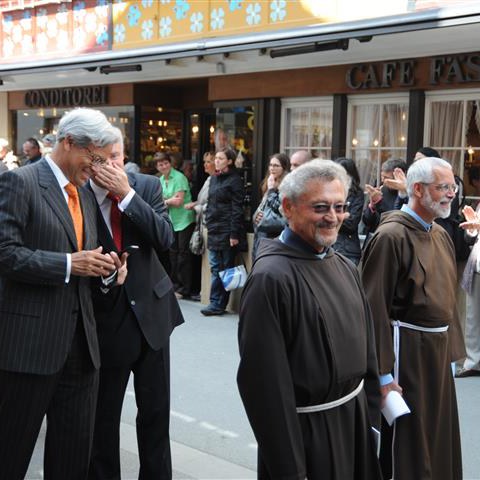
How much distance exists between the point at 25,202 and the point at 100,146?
0.40 meters

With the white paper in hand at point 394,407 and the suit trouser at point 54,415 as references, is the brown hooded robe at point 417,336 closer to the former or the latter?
the white paper in hand at point 394,407

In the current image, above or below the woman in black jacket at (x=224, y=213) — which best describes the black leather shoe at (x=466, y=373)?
below

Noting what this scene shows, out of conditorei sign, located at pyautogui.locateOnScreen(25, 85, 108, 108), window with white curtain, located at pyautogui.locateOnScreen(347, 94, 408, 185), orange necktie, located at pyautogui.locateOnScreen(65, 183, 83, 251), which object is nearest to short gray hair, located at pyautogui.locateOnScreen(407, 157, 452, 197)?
orange necktie, located at pyautogui.locateOnScreen(65, 183, 83, 251)

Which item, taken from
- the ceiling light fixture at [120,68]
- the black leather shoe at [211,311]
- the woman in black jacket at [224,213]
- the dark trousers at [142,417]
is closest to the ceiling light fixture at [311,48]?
the woman in black jacket at [224,213]

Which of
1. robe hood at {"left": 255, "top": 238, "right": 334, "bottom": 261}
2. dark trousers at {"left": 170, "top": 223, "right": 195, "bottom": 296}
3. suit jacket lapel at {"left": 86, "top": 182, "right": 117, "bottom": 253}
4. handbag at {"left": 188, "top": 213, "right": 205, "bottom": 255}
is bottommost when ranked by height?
dark trousers at {"left": 170, "top": 223, "right": 195, "bottom": 296}

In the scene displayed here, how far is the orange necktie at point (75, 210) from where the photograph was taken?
3283mm

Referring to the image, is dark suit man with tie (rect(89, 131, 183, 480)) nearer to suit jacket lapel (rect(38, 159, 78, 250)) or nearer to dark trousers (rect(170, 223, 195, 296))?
suit jacket lapel (rect(38, 159, 78, 250))

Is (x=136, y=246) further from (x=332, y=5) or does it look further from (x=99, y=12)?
(x=99, y=12)

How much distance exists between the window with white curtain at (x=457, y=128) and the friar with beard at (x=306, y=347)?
5815mm

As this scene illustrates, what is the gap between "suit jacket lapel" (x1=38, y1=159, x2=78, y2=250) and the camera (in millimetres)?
3148

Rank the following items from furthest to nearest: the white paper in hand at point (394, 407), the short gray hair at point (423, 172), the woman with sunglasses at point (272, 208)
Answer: the woman with sunglasses at point (272, 208), the short gray hair at point (423, 172), the white paper in hand at point (394, 407)

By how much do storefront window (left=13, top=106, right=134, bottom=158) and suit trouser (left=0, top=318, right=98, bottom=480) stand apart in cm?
961

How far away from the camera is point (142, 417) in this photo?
3959 millimetres

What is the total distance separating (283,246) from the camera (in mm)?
2885
